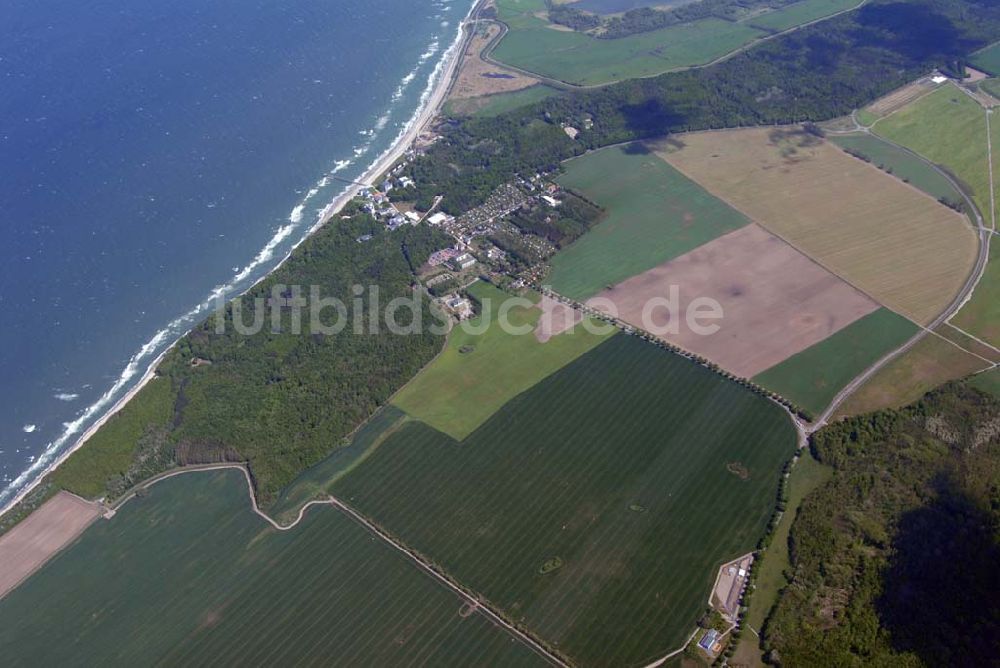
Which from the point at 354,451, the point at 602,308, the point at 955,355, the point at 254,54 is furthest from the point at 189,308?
the point at 955,355

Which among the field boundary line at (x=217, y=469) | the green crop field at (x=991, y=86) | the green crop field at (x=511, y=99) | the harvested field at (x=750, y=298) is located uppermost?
the green crop field at (x=991, y=86)

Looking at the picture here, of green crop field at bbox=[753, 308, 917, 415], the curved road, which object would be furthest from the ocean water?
the curved road

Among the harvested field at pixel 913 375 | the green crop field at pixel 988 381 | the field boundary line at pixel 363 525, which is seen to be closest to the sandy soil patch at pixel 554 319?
the field boundary line at pixel 363 525

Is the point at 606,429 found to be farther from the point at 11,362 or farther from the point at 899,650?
the point at 11,362

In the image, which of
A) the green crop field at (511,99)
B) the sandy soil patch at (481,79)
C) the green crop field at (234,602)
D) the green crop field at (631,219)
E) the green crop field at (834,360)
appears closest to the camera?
the green crop field at (234,602)

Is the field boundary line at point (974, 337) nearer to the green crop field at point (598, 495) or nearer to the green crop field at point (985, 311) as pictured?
the green crop field at point (985, 311)

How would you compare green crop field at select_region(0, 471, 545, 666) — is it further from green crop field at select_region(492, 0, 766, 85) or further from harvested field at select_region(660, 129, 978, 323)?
green crop field at select_region(492, 0, 766, 85)
